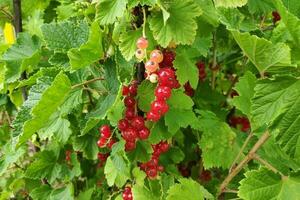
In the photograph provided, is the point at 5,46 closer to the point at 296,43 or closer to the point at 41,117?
the point at 41,117

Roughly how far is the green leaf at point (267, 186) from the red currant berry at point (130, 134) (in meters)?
0.28

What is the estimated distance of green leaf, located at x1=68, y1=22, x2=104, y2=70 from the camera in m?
1.06

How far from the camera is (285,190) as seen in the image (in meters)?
1.15

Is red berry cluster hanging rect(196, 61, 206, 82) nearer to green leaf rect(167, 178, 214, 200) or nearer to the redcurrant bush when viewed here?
the redcurrant bush

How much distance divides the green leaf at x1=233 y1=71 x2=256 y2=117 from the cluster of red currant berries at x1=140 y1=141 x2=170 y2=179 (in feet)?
0.80

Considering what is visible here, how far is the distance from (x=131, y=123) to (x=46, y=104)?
22cm

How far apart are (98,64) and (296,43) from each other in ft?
1.64

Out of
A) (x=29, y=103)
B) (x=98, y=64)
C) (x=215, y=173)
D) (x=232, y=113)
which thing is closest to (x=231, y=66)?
(x=232, y=113)

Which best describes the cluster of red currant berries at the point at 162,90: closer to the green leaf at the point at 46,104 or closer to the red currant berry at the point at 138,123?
the red currant berry at the point at 138,123

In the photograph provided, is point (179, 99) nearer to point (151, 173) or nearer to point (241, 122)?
point (151, 173)

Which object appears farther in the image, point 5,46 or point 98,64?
point 5,46

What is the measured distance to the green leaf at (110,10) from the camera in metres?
0.97

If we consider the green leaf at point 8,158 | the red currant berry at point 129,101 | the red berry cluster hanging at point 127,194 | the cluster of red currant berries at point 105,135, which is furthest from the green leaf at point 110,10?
the green leaf at point 8,158

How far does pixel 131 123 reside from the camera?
112 centimetres
